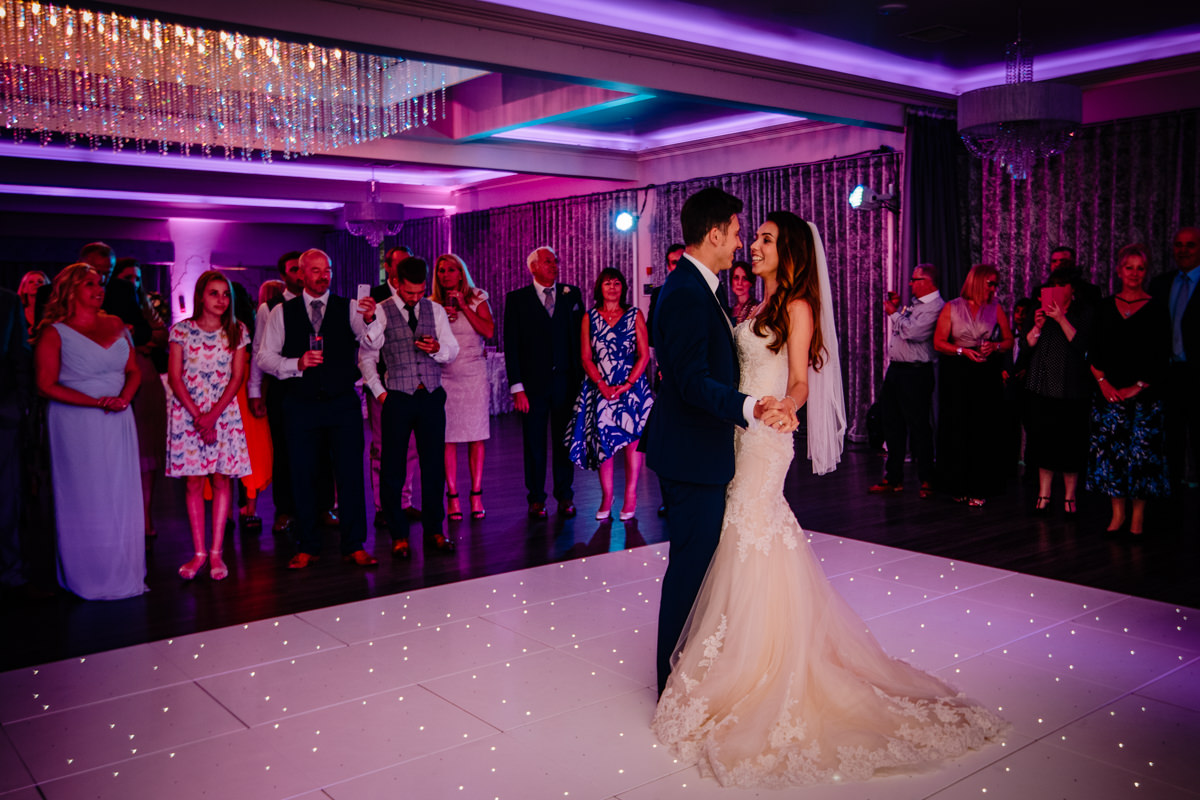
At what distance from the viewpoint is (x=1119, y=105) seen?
24.4 ft

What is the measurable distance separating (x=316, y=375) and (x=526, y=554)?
4.65ft

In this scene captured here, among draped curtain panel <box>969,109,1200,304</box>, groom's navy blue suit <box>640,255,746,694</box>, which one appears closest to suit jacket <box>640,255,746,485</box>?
groom's navy blue suit <box>640,255,746,694</box>

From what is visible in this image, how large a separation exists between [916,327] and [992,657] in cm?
338

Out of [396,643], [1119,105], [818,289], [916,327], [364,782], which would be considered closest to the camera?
[364,782]

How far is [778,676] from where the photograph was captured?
276cm

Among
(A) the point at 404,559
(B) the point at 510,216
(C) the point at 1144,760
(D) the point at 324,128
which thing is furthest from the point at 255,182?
(C) the point at 1144,760

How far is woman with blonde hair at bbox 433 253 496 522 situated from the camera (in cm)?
555

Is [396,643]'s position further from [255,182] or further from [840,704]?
[255,182]

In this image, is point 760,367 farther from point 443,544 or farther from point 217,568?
point 217,568

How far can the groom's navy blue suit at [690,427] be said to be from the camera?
2.73 metres

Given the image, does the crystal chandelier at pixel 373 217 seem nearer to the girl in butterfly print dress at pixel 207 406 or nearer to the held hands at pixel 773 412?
the girl in butterfly print dress at pixel 207 406

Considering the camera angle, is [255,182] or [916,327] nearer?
[916,327]

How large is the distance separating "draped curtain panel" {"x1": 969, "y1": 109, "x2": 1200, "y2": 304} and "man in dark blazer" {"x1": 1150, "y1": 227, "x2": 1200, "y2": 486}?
1.63 metres

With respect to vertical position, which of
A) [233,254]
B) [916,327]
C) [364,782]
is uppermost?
[233,254]
